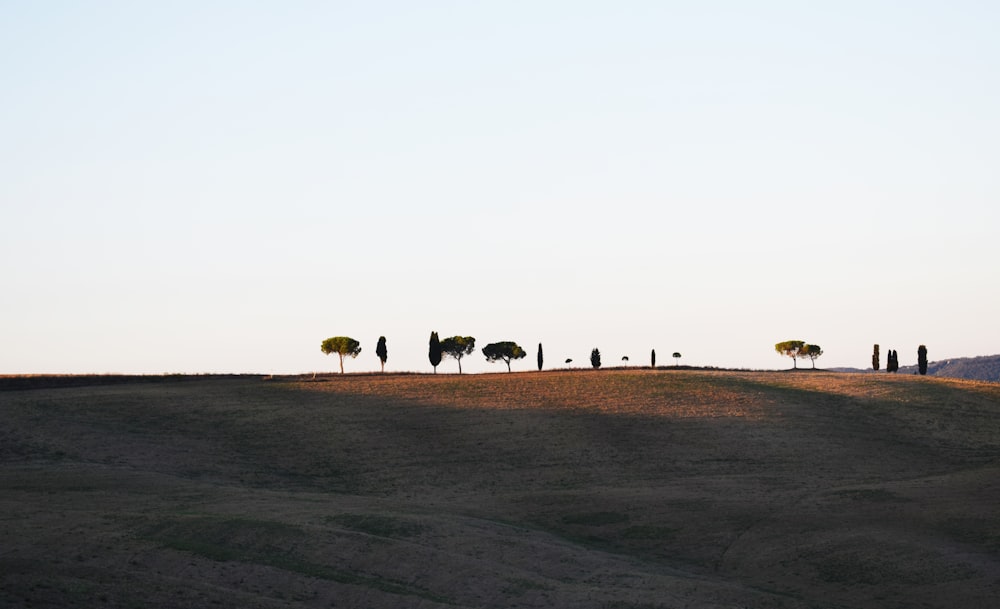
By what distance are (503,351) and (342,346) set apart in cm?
1843

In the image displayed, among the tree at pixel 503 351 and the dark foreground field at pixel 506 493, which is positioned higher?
the tree at pixel 503 351

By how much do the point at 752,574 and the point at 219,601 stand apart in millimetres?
18348

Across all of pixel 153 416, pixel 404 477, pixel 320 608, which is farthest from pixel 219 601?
pixel 153 416

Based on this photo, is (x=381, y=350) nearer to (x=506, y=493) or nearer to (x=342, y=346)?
(x=342, y=346)

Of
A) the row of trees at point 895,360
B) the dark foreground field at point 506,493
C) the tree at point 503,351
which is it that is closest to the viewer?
the dark foreground field at point 506,493

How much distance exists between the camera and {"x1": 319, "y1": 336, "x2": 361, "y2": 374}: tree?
117688mm

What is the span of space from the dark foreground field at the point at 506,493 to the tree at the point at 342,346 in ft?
117

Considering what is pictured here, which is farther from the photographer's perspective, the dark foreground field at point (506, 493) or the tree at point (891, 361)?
the tree at point (891, 361)

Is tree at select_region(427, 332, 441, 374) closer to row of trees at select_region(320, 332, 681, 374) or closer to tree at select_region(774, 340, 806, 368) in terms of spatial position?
row of trees at select_region(320, 332, 681, 374)

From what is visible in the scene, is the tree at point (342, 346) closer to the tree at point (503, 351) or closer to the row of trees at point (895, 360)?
the tree at point (503, 351)

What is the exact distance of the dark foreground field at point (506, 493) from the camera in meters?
29.1

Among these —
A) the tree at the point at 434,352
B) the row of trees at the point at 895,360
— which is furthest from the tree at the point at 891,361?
the tree at the point at 434,352

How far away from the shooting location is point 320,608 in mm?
26125

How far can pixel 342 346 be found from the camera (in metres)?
118
